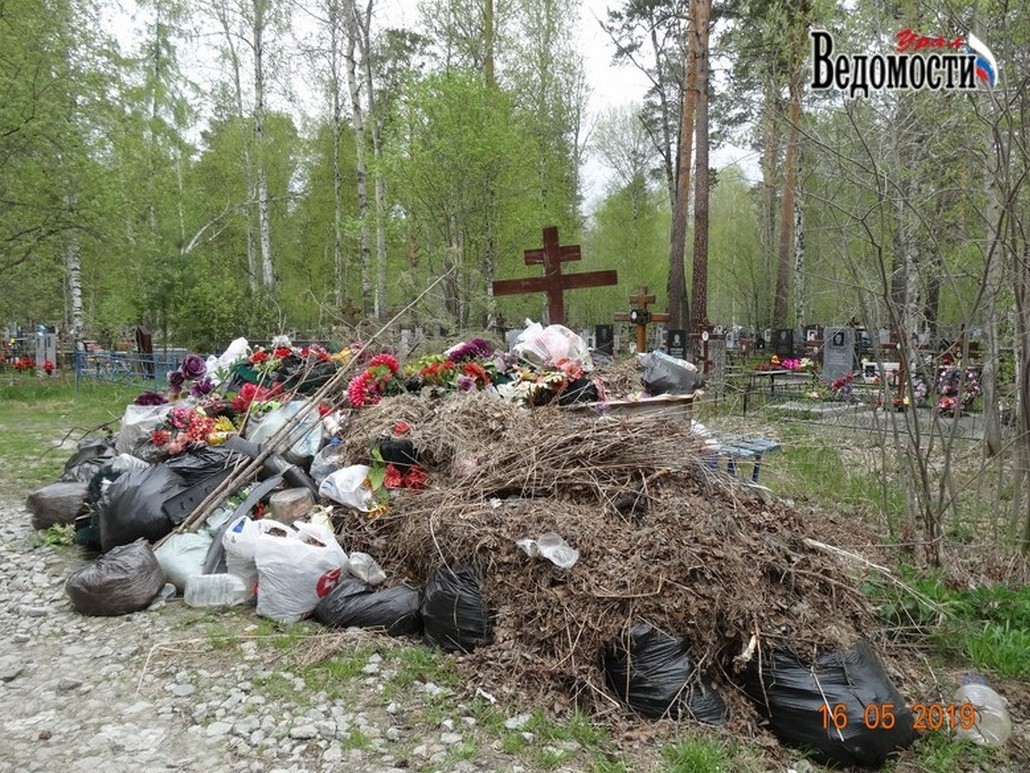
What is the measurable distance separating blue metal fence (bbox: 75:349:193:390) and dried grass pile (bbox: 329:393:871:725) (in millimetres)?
10892

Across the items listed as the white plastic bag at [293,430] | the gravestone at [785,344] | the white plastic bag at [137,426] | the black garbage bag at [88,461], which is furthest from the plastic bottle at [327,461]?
the gravestone at [785,344]

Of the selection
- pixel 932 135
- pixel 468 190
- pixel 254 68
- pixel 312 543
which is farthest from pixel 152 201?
pixel 932 135

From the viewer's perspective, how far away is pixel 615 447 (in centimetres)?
365

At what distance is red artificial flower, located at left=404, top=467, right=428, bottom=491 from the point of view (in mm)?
4160

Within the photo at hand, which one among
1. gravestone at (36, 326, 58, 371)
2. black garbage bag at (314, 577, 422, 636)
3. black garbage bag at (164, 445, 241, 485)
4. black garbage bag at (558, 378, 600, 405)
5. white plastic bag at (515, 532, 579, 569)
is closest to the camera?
white plastic bag at (515, 532, 579, 569)

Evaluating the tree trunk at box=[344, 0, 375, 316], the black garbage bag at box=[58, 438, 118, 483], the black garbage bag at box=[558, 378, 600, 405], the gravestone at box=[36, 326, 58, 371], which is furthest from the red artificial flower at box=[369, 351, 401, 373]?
the gravestone at box=[36, 326, 58, 371]

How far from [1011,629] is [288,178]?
1025 inches

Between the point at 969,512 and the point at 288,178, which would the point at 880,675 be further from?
the point at 288,178

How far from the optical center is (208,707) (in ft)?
8.82

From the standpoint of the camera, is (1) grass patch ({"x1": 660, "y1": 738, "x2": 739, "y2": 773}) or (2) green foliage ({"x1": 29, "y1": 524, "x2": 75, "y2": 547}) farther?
(2) green foliage ({"x1": 29, "y1": 524, "x2": 75, "y2": 547})

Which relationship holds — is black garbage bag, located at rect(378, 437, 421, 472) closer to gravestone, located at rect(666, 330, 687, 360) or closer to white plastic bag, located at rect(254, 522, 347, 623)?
white plastic bag, located at rect(254, 522, 347, 623)

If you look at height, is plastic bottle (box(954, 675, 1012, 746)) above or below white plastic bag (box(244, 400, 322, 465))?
below

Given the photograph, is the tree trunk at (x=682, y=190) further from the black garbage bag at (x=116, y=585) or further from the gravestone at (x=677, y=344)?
the black garbage bag at (x=116, y=585)
